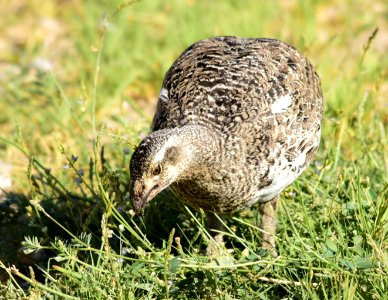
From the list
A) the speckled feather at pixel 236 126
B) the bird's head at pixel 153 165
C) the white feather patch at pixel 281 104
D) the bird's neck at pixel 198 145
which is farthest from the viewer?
the white feather patch at pixel 281 104

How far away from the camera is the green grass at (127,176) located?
145 inches

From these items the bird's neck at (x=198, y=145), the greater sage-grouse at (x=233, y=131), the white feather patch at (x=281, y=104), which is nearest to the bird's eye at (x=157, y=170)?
the greater sage-grouse at (x=233, y=131)

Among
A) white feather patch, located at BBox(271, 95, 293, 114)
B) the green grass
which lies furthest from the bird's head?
white feather patch, located at BBox(271, 95, 293, 114)

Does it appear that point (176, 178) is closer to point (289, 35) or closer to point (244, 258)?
point (244, 258)

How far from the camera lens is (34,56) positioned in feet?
25.0

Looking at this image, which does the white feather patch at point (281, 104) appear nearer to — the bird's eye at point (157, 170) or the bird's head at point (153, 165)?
the bird's head at point (153, 165)

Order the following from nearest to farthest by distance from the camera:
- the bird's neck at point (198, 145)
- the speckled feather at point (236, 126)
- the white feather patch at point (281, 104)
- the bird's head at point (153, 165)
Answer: the bird's head at point (153, 165) < the bird's neck at point (198, 145) < the speckled feather at point (236, 126) < the white feather patch at point (281, 104)

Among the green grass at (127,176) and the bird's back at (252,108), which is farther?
the bird's back at (252,108)

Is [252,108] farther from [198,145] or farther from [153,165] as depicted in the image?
[153,165]

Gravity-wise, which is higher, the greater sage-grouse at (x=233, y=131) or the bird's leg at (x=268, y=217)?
the greater sage-grouse at (x=233, y=131)

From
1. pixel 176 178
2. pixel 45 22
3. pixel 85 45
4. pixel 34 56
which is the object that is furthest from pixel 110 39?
pixel 176 178

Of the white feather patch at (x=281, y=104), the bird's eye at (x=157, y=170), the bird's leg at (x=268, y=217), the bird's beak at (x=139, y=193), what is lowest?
the bird's leg at (x=268, y=217)

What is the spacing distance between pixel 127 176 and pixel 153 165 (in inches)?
52.0

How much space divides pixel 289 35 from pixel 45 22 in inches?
110
